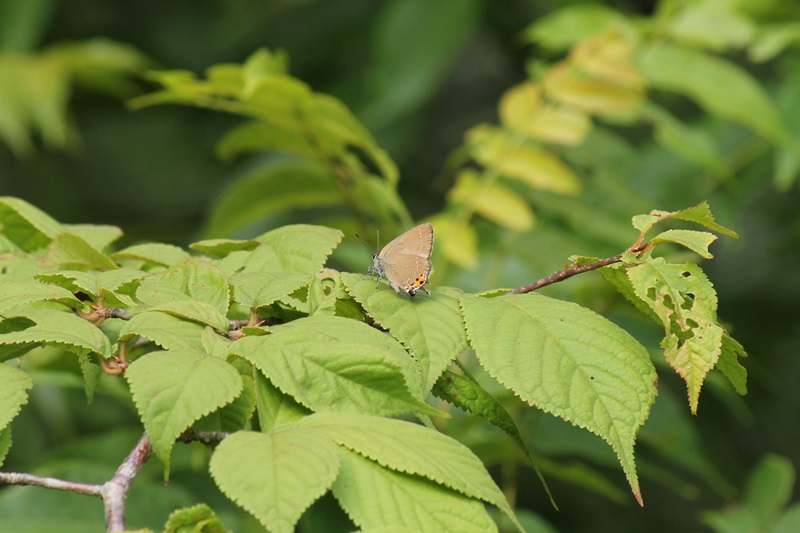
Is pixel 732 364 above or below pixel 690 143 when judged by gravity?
above

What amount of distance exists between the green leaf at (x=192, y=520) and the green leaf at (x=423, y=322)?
0.57 feet

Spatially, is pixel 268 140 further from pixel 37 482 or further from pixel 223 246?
pixel 37 482

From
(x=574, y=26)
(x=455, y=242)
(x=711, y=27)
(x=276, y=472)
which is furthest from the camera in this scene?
(x=574, y=26)

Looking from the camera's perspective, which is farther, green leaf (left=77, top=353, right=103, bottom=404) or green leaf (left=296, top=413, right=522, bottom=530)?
green leaf (left=77, top=353, right=103, bottom=404)

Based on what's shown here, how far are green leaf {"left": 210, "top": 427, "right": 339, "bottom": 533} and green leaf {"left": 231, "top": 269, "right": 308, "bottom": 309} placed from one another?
161mm

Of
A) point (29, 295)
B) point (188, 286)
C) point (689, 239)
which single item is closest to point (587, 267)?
point (689, 239)

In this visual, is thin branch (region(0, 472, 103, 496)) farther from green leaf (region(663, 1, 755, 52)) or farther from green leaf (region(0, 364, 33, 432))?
green leaf (region(663, 1, 755, 52))

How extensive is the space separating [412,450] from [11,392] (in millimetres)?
260

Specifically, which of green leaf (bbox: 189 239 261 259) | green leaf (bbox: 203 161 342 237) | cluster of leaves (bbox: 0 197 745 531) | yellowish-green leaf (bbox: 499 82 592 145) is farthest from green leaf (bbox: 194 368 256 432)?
yellowish-green leaf (bbox: 499 82 592 145)

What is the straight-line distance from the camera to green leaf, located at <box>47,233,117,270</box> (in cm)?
84

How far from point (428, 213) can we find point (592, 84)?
1641mm

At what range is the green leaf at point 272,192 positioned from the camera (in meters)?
1.71

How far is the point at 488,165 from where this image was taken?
1843mm

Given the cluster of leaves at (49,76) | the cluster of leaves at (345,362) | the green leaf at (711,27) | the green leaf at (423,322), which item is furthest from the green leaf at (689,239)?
the cluster of leaves at (49,76)
